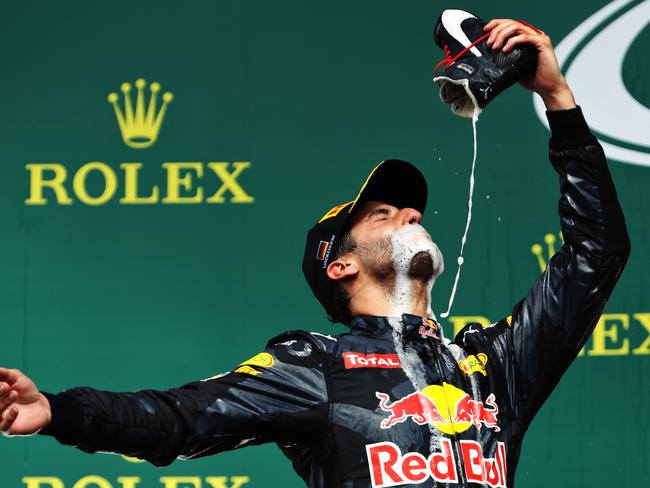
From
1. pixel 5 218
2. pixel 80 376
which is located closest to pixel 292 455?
pixel 80 376

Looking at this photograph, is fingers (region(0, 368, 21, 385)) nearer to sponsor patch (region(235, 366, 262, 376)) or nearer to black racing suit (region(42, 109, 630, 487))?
black racing suit (region(42, 109, 630, 487))

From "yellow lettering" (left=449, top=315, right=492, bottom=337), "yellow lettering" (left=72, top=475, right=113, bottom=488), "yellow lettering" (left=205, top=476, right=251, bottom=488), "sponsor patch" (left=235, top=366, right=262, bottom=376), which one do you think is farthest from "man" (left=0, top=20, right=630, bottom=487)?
"yellow lettering" (left=72, top=475, right=113, bottom=488)

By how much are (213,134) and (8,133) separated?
18.3 inches

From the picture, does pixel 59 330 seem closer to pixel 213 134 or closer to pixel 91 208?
pixel 91 208

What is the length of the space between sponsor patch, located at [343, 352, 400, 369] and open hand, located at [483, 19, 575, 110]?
1.62ft

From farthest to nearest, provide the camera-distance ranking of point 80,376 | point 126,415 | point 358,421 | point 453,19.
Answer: point 80,376
point 453,19
point 358,421
point 126,415

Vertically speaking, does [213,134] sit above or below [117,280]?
above

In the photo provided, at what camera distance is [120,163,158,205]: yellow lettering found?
8.79 feet

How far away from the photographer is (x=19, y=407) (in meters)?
1.49

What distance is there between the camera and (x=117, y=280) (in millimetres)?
2664

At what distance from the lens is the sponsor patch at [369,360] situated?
180 cm

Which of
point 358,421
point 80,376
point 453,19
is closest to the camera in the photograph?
point 358,421

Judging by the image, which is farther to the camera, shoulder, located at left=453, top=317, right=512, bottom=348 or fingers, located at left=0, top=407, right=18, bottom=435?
shoulder, located at left=453, top=317, right=512, bottom=348

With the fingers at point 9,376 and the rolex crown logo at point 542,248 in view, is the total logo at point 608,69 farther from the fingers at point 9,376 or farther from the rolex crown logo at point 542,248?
the fingers at point 9,376
